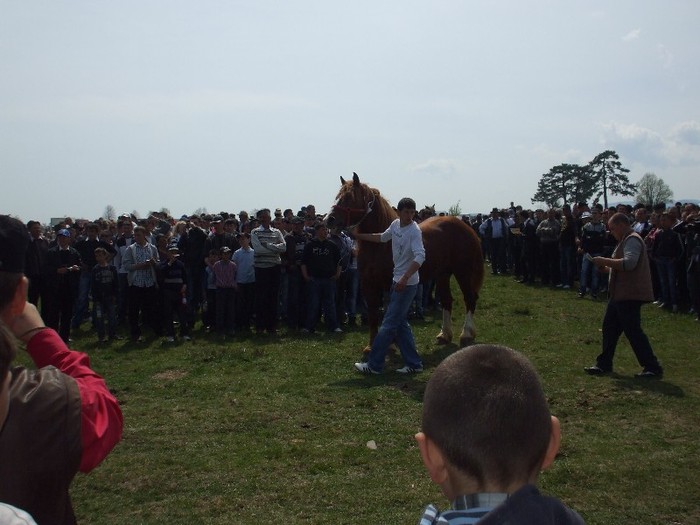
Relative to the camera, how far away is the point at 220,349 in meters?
11.1

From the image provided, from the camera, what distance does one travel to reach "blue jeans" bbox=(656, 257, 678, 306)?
46.4 feet

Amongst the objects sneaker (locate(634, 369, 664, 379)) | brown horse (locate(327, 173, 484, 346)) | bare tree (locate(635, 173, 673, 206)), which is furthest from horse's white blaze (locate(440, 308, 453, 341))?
bare tree (locate(635, 173, 673, 206))

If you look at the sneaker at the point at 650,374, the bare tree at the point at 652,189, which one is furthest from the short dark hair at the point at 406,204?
the bare tree at the point at 652,189

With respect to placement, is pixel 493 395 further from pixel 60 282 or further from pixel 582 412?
pixel 60 282

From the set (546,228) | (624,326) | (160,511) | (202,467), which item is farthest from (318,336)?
(546,228)

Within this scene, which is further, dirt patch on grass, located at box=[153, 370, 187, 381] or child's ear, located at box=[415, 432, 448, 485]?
dirt patch on grass, located at box=[153, 370, 187, 381]

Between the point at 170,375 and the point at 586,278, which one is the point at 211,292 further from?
the point at 586,278

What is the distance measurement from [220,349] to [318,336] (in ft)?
6.30

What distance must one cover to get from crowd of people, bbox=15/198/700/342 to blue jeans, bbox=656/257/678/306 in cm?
2

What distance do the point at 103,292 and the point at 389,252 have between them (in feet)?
18.1

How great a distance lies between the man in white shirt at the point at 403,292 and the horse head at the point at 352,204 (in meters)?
1.08

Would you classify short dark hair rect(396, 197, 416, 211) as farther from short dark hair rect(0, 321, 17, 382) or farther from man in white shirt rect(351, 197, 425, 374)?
short dark hair rect(0, 321, 17, 382)

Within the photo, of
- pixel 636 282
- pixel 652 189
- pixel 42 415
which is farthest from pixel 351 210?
pixel 652 189

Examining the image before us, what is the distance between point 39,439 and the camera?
1938mm
